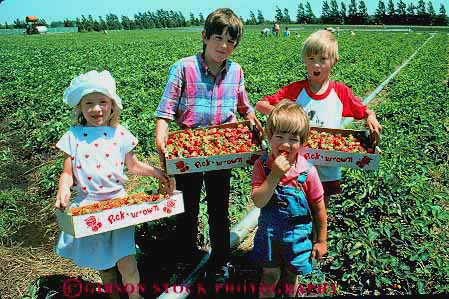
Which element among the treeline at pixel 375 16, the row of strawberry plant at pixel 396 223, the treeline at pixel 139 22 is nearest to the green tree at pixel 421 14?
the treeline at pixel 375 16

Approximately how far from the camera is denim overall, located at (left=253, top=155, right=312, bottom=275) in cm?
243

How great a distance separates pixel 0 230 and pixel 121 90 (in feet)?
21.0

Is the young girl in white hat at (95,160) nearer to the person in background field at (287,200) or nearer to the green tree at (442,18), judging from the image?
the person in background field at (287,200)

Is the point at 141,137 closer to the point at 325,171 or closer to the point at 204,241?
the point at 204,241

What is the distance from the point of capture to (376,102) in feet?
32.0

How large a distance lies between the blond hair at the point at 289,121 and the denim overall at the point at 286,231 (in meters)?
0.24

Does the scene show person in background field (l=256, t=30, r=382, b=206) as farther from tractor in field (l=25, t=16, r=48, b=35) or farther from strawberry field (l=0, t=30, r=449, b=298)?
tractor in field (l=25, t=16, r=48, b=35)

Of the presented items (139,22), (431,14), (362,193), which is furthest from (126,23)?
(362,193)

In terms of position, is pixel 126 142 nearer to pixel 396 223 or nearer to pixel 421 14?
pixel 396 223

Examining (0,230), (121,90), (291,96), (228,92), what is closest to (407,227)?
(291,96)

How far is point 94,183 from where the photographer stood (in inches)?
99.5

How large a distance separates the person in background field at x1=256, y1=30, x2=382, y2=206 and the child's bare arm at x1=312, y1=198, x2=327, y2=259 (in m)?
0.57

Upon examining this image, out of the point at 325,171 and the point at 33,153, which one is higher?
the point at 325,171

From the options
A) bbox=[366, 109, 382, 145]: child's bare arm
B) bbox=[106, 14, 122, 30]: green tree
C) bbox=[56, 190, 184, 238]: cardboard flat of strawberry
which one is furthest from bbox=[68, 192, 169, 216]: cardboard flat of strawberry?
bbox=[106, 14, 122, 30]: green tree
